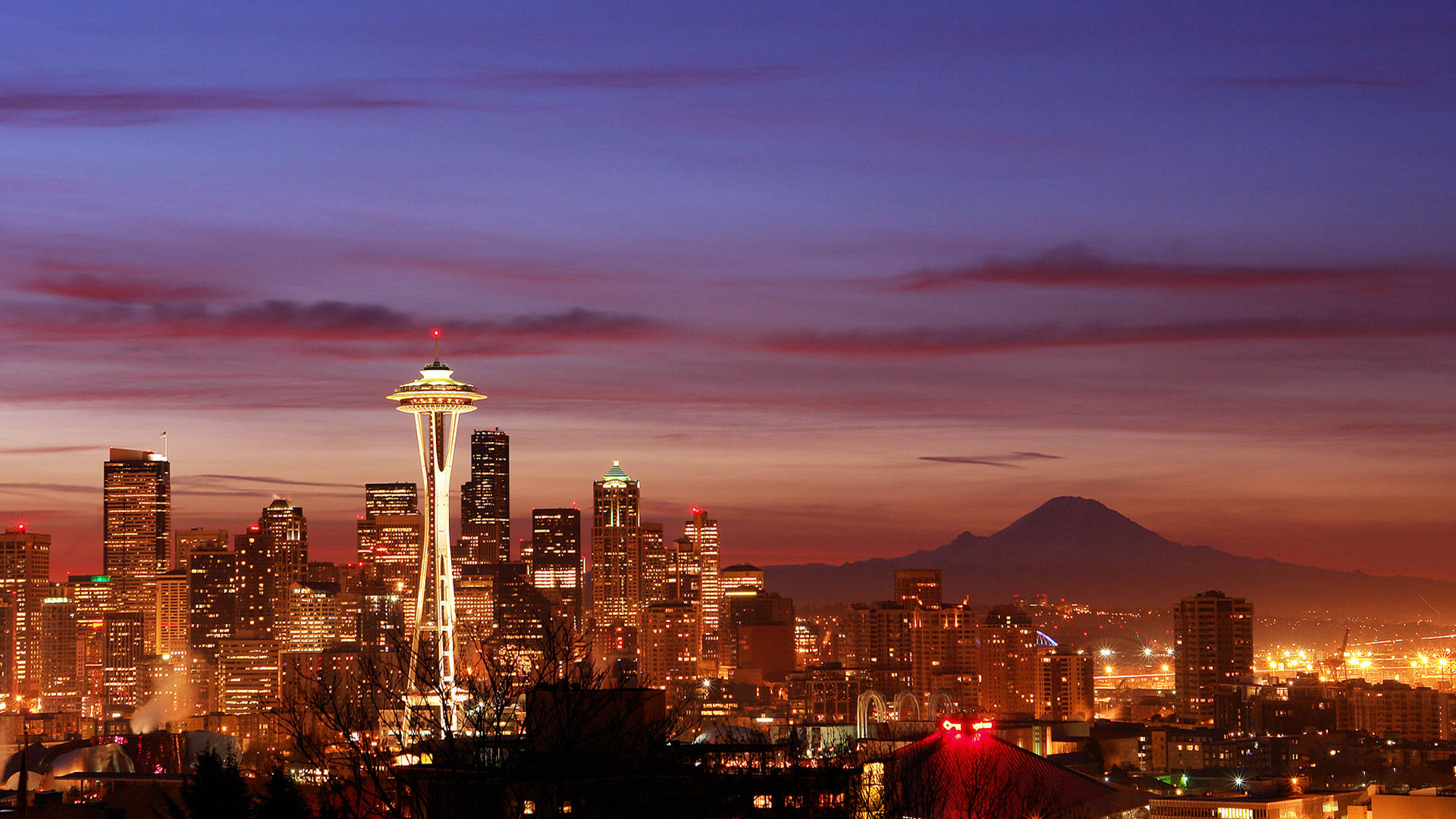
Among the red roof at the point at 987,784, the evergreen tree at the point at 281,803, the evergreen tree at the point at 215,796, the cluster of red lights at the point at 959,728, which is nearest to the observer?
the evergreen tree at the point at 281,803

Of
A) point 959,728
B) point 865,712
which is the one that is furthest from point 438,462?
point 959,728

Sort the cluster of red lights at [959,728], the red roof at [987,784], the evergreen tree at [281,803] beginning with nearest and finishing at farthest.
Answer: the evergreen tree at [281,803] < the red roof at [987,784] < the cluster of red lights at [959,728]

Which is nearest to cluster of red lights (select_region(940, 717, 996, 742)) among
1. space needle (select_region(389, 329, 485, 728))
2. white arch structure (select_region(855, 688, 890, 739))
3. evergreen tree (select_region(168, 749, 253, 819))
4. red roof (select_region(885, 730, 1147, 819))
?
red roof (select_region(885, 730, 1147, 819))

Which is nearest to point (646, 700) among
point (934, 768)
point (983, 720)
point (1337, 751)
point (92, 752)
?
point (934, 768)

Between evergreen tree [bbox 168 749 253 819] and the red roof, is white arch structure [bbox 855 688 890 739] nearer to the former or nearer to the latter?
the red roof

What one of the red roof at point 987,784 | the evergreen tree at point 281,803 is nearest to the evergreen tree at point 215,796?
the evergreen tree at point 281,803

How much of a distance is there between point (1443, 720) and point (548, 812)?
165 metres

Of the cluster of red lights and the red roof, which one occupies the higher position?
the cluster of red lights

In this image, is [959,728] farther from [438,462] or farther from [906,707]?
[906,707]

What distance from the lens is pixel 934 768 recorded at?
54844 millimetres

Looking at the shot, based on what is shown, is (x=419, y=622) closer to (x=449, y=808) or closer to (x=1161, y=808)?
(x=1161, y=808)

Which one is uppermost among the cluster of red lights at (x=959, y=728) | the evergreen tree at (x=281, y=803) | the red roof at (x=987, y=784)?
the evergreen tree at (x=281, y=803)

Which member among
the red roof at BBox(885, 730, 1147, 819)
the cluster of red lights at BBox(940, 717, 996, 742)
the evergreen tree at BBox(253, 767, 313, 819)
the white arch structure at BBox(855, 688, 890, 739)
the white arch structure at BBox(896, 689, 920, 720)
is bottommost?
the white arch structure at BBox(896, 689, 920, 720)

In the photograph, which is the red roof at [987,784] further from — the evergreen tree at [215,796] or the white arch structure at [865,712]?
the white arch structure at [865,712]
